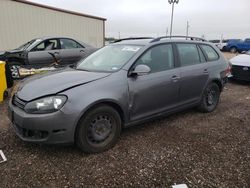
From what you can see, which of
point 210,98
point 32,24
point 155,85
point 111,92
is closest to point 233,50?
point 32,24

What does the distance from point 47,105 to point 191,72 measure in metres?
2.69

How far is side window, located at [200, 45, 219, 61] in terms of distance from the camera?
16.1 ft

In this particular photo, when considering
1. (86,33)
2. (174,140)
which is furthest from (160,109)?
(86,33)

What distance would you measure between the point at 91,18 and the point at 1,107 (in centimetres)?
1370

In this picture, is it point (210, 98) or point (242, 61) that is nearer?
point (210, 98)

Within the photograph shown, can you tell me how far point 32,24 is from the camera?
556 inches

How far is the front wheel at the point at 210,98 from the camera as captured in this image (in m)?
4.85

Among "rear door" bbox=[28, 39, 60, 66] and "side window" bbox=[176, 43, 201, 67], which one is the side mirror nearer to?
"side window" bbox=[176, 43, 201, 67]

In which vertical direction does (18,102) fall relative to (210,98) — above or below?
above

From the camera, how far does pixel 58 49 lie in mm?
8656

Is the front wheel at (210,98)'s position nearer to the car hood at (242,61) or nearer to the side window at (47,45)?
the car hood at (242,61)

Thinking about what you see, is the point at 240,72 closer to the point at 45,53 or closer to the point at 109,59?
the point at 109,59

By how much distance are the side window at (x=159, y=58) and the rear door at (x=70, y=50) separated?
18.0ft

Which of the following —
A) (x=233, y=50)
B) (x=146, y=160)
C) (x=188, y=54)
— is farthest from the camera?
(x=233, y=50)
